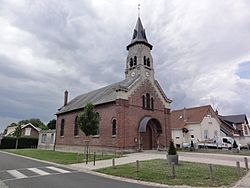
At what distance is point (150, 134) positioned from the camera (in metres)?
30.1

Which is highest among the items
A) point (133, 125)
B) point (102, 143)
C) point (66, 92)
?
point (66, 92)

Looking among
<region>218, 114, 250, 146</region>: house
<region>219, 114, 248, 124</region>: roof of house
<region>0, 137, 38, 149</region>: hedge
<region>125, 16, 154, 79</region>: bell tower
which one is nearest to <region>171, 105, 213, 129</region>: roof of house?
Result: <region>218, 114, 250, 146</region>: house

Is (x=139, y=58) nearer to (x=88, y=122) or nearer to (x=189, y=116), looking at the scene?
(x=88, y=122)

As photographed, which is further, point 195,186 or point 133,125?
point 133,125

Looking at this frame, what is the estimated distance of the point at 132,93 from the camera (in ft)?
92.1

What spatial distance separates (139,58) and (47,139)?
1016 inches

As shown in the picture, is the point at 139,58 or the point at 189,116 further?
the point at 189,116

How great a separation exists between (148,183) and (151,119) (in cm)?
1900

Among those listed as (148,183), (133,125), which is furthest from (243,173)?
(133,125)

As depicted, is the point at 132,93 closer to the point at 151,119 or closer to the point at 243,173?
the point at 151,119

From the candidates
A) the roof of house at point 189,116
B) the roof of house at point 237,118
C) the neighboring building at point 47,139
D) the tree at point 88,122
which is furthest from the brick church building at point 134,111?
the roof of house at point 237,118

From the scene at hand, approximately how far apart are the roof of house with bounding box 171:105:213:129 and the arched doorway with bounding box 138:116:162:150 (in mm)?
14288

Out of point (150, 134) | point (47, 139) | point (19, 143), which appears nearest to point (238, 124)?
point (150, 134)

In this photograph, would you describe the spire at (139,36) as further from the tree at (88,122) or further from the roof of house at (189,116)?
the roof of house at (189,116)
